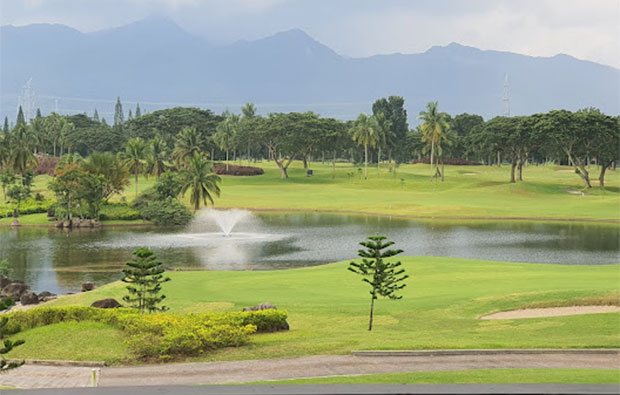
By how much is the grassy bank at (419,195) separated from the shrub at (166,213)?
423 inches

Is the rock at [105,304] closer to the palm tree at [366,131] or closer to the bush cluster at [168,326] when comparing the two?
the bush cluster at [168,326]

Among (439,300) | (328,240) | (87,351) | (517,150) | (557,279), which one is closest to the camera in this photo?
(87,351)

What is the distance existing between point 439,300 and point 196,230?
165 feet

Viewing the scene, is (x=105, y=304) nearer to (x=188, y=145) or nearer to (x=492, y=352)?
(x=492, y=352)

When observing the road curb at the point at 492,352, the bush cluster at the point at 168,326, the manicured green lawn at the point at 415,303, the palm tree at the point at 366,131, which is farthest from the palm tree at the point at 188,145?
the road curb at the point at 492,352

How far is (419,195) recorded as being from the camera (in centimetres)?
11725

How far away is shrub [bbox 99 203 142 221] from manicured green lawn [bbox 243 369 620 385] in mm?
72600

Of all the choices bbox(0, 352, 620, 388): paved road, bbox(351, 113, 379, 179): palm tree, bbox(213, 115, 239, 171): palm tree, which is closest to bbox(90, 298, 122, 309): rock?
bbox(0, 352, 620, 388): paved road

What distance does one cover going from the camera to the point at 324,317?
31.2 m

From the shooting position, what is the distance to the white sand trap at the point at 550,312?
2955 centimetres

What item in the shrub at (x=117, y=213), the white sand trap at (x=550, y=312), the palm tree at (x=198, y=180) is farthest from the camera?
the palm tree at (x=198, y=180)

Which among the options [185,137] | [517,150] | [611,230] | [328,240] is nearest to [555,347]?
[328,240]

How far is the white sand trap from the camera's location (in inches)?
1163

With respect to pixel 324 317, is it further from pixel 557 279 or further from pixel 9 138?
pixel 9 138
